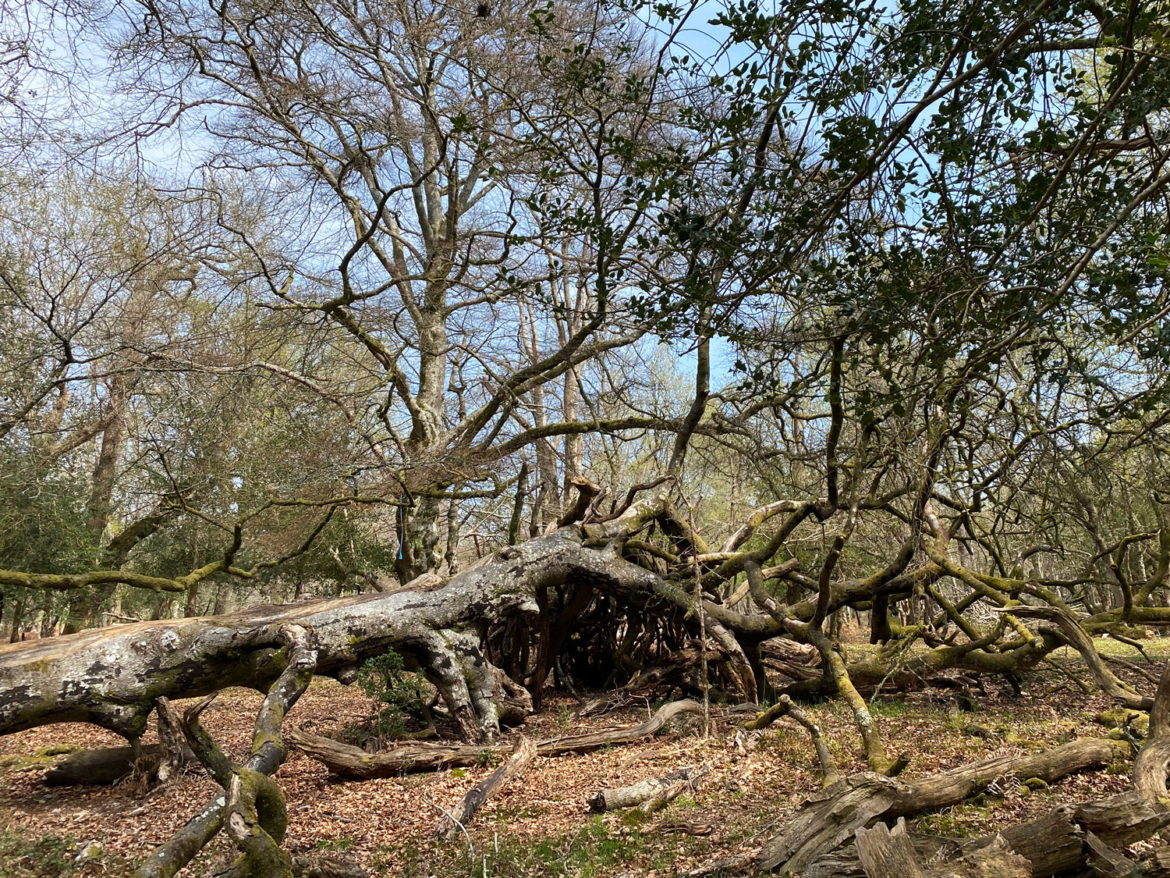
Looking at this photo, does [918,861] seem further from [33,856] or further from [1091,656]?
[33,856]

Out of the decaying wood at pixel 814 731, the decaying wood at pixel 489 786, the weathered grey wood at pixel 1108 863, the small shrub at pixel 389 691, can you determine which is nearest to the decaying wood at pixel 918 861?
the weathered grey wood at pixel 1108 863

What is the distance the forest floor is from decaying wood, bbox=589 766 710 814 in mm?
80

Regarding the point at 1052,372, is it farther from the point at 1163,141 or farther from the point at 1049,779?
the point at 1049,779

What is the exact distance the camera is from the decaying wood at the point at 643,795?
5.07 meters

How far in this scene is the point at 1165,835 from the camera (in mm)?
3445

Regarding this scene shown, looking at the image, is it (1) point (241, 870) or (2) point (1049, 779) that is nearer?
(1) point (241, 870)

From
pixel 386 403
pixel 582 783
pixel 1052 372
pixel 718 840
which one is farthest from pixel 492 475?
pixel 1052 372

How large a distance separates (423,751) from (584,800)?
1880 millimetres

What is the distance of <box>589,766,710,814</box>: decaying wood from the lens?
5073 mm

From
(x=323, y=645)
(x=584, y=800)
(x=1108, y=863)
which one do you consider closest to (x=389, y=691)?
(x=323, y=645)

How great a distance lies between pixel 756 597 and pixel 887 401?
5.52m

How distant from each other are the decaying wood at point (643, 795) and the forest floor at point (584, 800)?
0.08m

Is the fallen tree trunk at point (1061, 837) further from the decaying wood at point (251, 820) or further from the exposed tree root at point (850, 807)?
the decaying wood at point (251, 820)

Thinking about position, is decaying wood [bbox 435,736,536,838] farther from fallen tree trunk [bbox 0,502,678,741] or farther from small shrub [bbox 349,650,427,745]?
small shrub [bbox 349,650,427,745]
